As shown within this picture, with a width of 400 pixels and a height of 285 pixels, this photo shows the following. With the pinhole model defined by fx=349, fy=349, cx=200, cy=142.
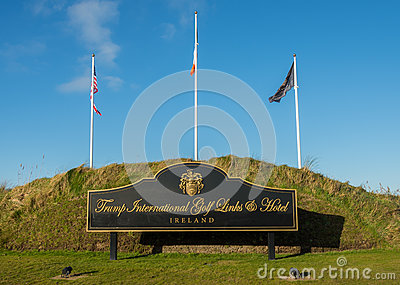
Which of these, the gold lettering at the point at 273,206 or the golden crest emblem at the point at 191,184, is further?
the golden crest emblem at the point at 191,184

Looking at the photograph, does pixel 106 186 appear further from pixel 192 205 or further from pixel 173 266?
pixel 173 266

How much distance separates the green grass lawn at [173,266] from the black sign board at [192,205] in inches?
55.6

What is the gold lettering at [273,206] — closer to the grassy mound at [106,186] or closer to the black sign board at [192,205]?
the black sign board at [192,205]

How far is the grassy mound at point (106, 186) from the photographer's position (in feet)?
57.2

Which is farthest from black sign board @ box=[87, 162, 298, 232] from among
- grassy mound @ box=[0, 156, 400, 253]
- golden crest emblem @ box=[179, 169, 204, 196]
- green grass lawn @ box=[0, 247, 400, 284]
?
grassy mound @ box=[0, 156, 400, 253]

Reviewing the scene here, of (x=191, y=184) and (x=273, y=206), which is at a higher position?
(x=191, y=184)

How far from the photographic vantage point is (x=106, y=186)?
2111 cm

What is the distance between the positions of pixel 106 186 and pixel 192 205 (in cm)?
822

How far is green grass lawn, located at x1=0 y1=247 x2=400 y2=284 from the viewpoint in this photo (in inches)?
434

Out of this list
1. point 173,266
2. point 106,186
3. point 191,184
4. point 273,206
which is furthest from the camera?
point 106,186

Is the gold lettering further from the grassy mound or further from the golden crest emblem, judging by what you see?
the grassy mound

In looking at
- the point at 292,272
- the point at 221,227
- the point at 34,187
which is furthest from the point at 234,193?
the point at 34,187

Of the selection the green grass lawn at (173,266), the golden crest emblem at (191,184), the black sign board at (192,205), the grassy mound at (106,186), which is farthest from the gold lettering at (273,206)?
the grassy mound at (106,186)

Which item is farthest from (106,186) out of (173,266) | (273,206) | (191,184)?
(273,206)
